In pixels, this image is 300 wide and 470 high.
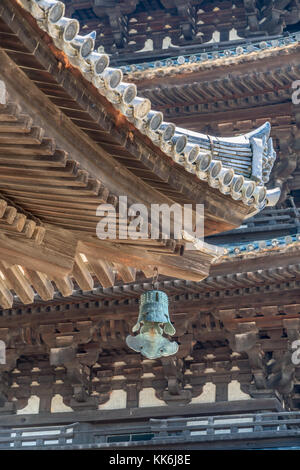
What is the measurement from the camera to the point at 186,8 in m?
20.8

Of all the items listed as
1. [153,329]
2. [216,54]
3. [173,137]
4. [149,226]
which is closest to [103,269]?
[153,329]

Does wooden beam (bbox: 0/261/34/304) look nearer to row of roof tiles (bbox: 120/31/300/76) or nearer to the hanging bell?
the hanging bell

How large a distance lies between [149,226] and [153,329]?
1246 mm

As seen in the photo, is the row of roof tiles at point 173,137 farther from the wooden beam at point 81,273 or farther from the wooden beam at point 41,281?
the wooden beam at point 41,281

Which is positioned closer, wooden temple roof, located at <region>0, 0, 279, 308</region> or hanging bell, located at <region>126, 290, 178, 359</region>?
wooden temple roof, located at <region>0, 0, 279, 308</region>

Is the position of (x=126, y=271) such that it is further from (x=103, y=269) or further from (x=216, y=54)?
(x=216, y=54)

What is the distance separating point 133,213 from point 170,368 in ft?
26.6

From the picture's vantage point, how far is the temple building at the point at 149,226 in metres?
7.74

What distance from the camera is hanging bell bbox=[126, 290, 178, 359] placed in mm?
9227

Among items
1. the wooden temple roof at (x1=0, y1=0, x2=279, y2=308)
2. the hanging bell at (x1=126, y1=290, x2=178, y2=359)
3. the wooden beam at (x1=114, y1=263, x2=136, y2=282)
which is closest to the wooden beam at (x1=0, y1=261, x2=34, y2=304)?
the wooden temple roof at (x1=0, y1=0, x2=279, y2=308)

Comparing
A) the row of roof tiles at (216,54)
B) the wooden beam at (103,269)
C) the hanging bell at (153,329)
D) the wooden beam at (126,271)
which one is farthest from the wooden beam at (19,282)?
the row of roof tiles at (216,54)

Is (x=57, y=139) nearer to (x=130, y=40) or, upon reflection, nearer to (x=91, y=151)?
(x=91, y=151)

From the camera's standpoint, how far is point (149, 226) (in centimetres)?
839

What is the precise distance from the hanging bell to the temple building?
16 mm
